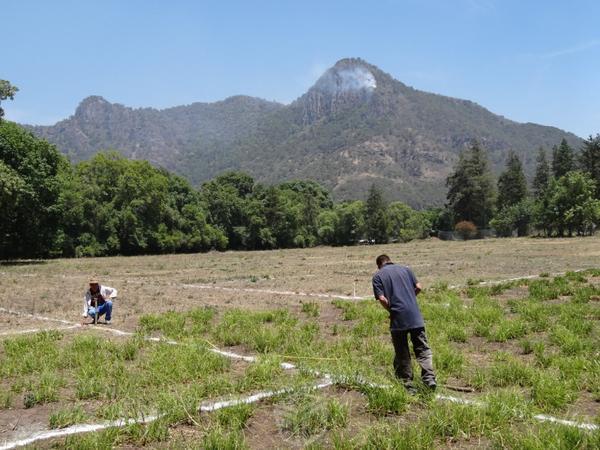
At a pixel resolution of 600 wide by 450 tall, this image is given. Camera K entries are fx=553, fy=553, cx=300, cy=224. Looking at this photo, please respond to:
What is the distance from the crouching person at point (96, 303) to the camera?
13.7m

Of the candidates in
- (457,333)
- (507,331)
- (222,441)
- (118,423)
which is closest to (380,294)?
(222,441)

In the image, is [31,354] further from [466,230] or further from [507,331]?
[466,230]

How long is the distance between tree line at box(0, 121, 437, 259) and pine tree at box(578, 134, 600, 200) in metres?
31.0

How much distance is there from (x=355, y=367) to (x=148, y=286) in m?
16.8

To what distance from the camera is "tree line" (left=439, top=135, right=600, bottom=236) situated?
76.7 metres

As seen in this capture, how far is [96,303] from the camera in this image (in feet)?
45.9

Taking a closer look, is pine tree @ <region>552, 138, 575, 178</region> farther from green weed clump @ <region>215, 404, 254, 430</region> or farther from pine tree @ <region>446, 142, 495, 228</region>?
green weed clump @ <region>215, 404, 254, 430</region>

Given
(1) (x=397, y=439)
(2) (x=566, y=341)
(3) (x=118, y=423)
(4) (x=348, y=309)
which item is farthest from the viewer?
(4) (x=348, y=309)

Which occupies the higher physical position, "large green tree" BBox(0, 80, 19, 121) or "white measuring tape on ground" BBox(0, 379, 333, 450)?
"large green tree" BBox(0, 80, 19, 121)

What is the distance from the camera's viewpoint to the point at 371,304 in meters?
15.2

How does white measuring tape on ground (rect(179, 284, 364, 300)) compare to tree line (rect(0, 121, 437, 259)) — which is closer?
white measuring tape on ground (rect(179, 284, 364, 300))

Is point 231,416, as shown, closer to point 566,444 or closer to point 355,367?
point 355,367

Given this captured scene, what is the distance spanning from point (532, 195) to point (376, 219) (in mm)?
44832

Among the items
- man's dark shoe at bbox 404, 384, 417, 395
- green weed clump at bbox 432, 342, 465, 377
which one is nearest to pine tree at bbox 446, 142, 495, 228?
green weed clump at bbox 432, 342, 465, 377
